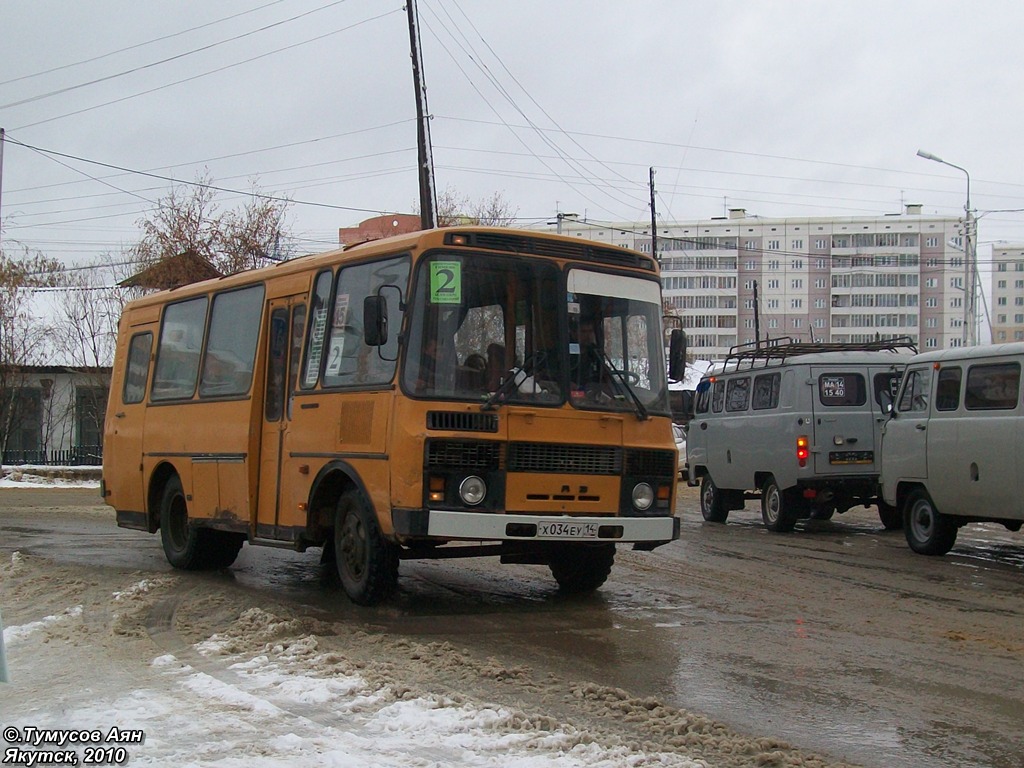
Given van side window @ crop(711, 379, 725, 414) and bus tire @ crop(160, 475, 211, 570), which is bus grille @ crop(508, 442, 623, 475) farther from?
van side window @ crop(711, 379, 725, 414)

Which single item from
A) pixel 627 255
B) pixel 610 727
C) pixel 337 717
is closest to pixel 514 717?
pixel 610 727

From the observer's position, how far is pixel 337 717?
5.89m

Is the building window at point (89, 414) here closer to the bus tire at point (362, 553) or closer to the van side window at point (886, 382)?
the van side window at point (886, 382)

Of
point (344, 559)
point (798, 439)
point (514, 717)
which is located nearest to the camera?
point (514, 717)

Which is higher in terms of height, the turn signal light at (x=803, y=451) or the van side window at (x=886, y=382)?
the van side window at (x=886, y=382)

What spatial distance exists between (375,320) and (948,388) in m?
7.68

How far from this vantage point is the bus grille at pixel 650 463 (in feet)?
30.3

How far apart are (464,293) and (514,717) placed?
151 inches

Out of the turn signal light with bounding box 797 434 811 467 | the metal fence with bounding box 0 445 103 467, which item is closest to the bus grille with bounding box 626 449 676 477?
the turn signal light with bounding box 797 434 811 467

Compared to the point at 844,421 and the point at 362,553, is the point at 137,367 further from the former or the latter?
the point at 844,421

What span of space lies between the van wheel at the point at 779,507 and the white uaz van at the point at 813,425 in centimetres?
1

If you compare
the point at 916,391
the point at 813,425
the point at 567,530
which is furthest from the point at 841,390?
the point at 567,530

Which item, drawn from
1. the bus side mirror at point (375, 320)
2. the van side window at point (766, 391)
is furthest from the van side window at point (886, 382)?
the bus side mirror at point (375, 320)

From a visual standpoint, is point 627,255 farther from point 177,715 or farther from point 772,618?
point 177,715
